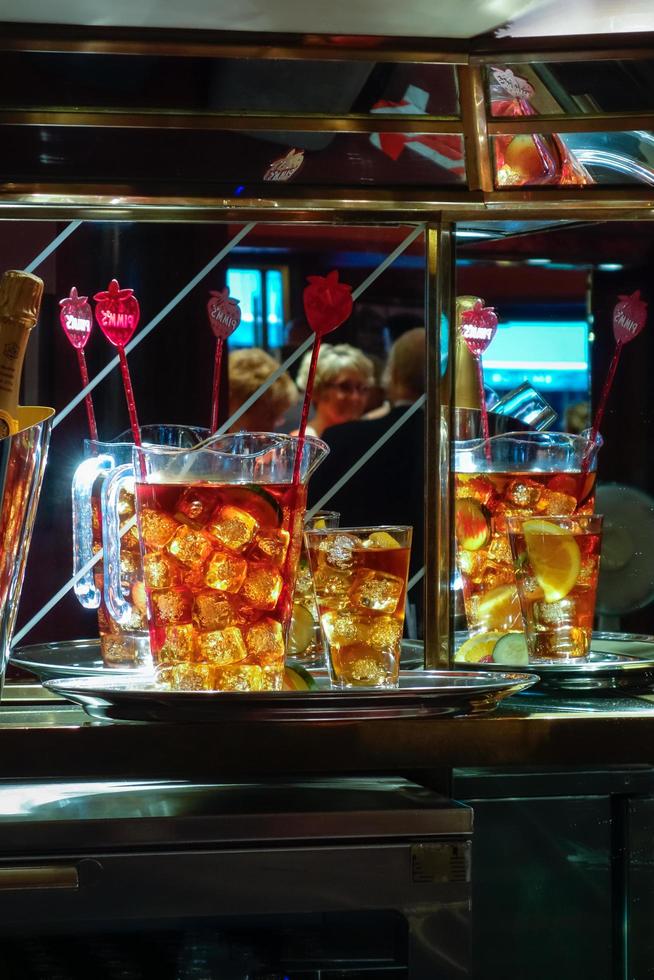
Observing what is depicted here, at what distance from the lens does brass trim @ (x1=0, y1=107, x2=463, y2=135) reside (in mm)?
992

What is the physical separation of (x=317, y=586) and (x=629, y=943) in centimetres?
41

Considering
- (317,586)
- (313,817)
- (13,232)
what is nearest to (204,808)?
(313,817)

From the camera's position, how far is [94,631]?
1.13 m

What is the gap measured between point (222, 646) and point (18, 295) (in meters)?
0.30

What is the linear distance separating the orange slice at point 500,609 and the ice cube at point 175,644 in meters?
0.34

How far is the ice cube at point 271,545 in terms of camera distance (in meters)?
0.95

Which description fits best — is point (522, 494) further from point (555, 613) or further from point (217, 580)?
point (217, 580)

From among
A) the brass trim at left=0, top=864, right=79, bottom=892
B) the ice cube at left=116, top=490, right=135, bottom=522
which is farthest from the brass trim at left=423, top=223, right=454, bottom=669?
the brass trim at left=0, top=864, right=79, bottom=892

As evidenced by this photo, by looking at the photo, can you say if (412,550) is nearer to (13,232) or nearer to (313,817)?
(313,817)

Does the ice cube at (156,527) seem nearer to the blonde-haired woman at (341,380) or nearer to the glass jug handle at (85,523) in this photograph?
the glass jug handle at (85,523)

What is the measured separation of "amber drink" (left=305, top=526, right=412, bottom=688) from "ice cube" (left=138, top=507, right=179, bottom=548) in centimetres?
12

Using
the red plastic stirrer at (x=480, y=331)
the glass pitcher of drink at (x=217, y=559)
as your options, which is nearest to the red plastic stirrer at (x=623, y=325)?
the red plastic stirrer at (x=480, y=331)

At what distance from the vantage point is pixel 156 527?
957mm

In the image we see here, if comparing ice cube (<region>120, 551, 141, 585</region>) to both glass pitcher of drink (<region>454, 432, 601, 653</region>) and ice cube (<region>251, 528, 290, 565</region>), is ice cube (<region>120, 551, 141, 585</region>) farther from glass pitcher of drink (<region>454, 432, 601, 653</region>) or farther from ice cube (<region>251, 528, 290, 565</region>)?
glass pitcher of drink (<region>454, 432, 601, 653</region>)
